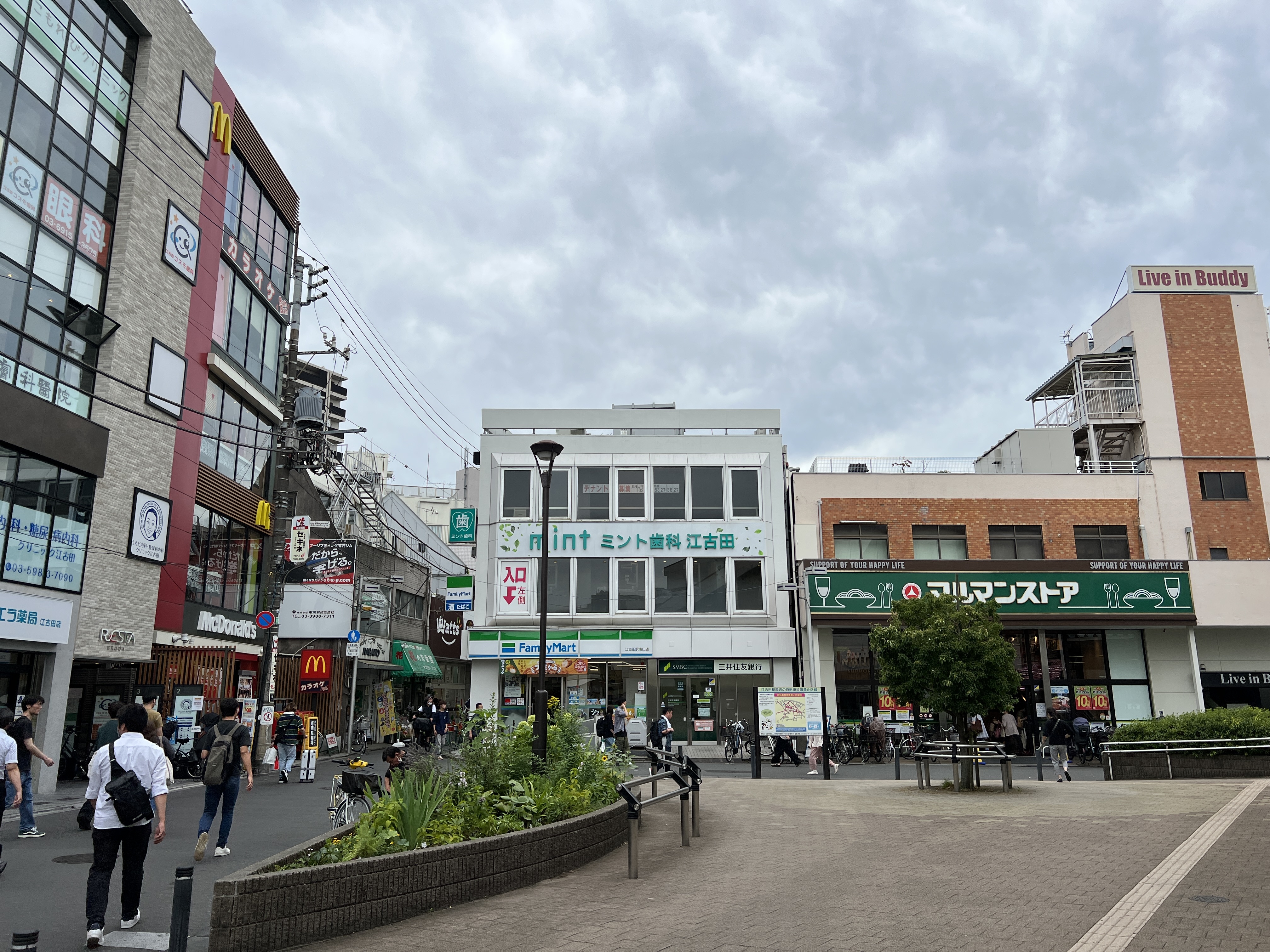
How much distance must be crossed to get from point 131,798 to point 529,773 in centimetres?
479

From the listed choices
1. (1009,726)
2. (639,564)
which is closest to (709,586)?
(639,564)

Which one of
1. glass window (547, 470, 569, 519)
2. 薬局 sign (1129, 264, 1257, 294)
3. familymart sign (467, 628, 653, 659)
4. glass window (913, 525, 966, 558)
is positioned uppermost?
薬局 sign (1129, 264, 1257, 294)

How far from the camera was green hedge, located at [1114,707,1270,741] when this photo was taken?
67.9ft

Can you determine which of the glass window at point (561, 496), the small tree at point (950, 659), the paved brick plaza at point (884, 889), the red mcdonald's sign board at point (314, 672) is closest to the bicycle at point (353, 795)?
the paved brick plaza at point (884, 889)

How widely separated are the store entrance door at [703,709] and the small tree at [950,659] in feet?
48.6

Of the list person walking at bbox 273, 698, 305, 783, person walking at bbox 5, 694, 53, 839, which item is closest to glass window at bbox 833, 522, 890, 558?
person walking at bbox 273, 698, 305, 783

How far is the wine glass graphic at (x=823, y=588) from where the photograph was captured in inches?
1203

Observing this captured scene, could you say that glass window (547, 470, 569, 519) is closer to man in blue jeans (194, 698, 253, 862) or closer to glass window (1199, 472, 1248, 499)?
glass window (1199, 472, 1248, 499)

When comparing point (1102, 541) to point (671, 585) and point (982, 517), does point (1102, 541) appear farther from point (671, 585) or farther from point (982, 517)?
point (671, 585)

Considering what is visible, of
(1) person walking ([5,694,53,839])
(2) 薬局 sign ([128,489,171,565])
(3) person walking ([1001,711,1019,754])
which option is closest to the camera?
(1) person walking ([5,694,53,839])

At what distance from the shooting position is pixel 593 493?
34.7 meters

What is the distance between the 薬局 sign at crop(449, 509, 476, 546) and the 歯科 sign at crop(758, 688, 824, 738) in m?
13.4

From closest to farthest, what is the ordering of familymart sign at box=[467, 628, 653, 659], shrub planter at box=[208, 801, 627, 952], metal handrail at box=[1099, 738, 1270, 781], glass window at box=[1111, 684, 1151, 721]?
shrub planter at box=[208, 801, 627, 952], metal handrail at box=[1099, 738, 1270, 781], glass window at box=[1111, 684, 1151, 721], familymart sign at box=[467, 628, 653, 659]

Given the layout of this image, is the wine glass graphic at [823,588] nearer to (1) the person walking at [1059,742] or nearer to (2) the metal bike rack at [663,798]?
(1) the person walking at [1059,742]
